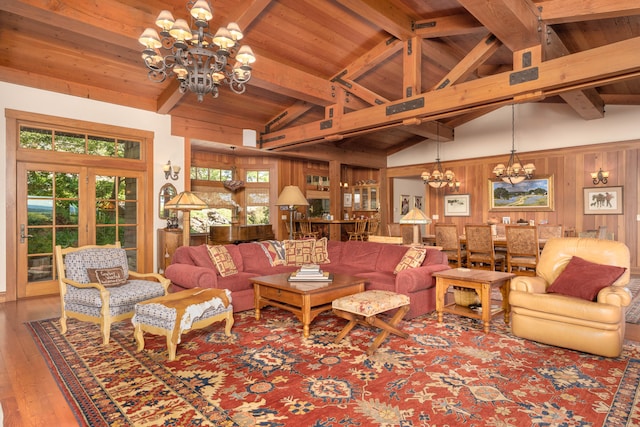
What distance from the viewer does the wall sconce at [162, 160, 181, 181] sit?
6239 millimetres

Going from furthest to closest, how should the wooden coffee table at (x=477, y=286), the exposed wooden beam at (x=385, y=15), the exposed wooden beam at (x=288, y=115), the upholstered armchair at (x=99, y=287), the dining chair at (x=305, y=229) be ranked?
the dining chair at (x=305, y=229) < the exposed wooden beam at (x=288, y=115) < the exposed wooden beam at (x=385, y=15) < the wooden coffee table at (x=477, y=286) < the upholstered armchair at (x=99, y=287)

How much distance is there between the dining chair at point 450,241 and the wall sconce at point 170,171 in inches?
187

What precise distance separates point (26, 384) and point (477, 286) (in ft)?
12.5

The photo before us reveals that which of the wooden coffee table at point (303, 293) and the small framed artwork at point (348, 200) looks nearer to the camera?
the wooden coffee table at point (303, 293)

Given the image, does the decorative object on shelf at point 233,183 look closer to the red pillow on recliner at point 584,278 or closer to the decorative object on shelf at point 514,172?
the decorative object on shelf at point 514,172

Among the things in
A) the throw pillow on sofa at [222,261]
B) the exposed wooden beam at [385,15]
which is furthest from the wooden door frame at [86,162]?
the exposed wooden beam at [385,15]

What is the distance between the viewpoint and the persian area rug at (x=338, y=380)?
208 centimetres

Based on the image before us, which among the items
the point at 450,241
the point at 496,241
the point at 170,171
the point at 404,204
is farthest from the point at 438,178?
the point at 170,171

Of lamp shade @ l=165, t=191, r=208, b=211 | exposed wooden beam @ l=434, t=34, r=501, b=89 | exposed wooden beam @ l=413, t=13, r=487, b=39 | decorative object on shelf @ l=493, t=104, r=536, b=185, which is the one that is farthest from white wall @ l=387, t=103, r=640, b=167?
lamp shade @ l=165, t=191, r=208, b=211

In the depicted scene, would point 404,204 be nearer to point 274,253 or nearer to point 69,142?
point 274,253

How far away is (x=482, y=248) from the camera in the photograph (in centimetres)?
602

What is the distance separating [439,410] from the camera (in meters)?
2.13

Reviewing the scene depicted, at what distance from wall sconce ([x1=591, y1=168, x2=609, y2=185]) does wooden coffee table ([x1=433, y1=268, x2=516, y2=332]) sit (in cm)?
484

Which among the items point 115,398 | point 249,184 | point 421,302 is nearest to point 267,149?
point 249,184
